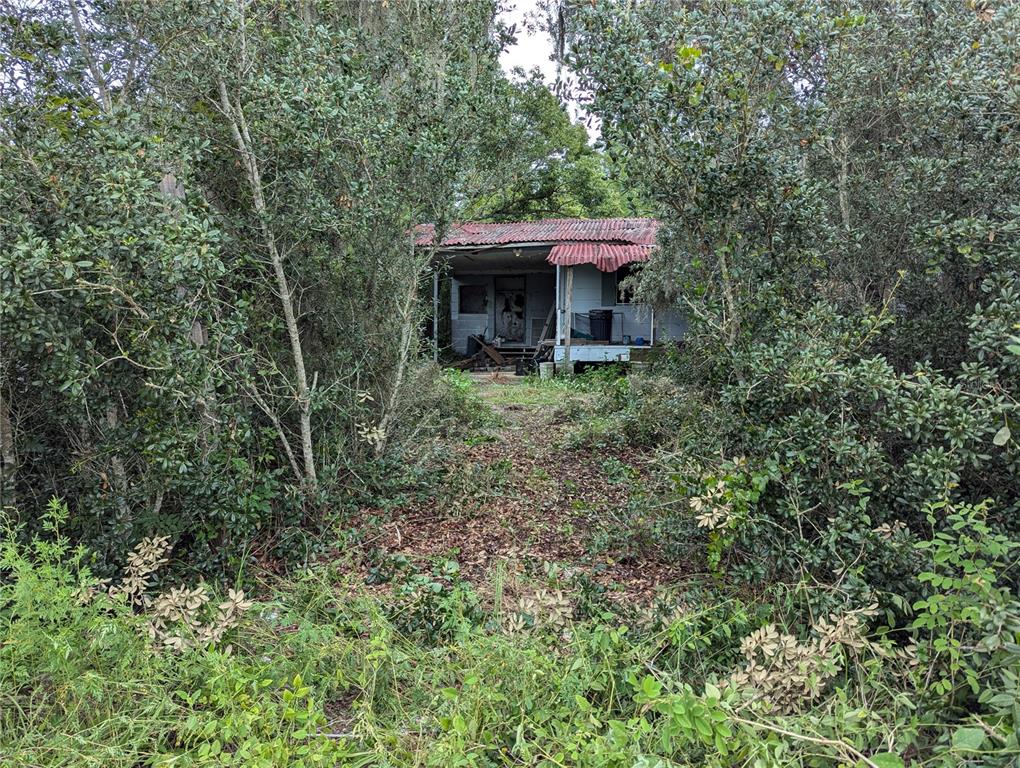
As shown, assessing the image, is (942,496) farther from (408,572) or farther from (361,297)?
(361,297)

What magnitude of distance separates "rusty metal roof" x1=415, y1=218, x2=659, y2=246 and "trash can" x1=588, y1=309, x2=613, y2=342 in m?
1.62

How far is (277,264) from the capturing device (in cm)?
446

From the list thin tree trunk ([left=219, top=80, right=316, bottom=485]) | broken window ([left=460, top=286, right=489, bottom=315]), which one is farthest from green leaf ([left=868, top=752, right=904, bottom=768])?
broken window ([left=460, top=286, right=489, bottom=315])

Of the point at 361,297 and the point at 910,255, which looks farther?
the point at 361,297

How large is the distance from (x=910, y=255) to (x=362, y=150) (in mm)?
3653

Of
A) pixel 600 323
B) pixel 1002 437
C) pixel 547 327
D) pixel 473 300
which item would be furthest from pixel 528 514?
pixel 473 300

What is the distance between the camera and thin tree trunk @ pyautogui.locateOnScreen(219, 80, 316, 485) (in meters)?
4.16

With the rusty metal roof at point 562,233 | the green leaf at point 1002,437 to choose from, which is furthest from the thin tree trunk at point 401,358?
the rusty metal roof at point 562,233

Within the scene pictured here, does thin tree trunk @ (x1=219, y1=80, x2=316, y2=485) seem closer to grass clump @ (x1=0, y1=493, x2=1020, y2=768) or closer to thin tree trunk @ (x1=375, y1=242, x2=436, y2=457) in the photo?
thin tree trunk @ (x1=375, y1=242, x2=436, y2=457)

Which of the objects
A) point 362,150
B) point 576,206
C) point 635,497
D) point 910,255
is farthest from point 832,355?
point 576,206

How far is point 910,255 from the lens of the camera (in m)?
4.04

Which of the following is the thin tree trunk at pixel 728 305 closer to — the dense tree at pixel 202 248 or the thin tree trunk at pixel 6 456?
the dense tree at pixel 202 248

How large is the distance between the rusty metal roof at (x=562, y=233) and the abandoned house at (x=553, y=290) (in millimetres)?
22

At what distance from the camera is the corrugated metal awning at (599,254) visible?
13.3 m
